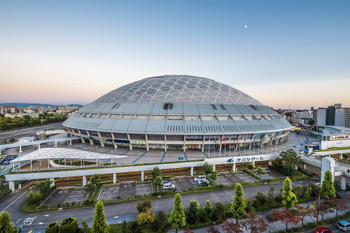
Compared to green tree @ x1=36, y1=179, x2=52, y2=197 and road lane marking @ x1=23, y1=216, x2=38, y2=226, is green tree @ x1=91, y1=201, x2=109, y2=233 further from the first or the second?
green tree @ x1=36, y1=179, x2=52, y2=197

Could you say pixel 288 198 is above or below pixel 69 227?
above

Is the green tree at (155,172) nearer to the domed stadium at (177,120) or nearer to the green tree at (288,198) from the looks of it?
the domed stadium at (177,120)

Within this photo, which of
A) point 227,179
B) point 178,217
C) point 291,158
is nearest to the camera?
point 178,217

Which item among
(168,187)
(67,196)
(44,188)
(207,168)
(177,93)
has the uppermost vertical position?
(177,93)

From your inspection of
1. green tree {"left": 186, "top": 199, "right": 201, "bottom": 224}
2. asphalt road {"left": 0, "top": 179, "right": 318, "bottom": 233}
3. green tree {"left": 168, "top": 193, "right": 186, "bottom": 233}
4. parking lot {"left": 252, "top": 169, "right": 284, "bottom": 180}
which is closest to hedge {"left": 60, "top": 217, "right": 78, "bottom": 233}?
asphalt road {"left": 0, "top": 179, "right": 318, "bottom": 233}

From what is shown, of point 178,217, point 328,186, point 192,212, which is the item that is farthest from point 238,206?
Answer: point 328,186

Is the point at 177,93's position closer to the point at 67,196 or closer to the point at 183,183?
the point at 183,183
